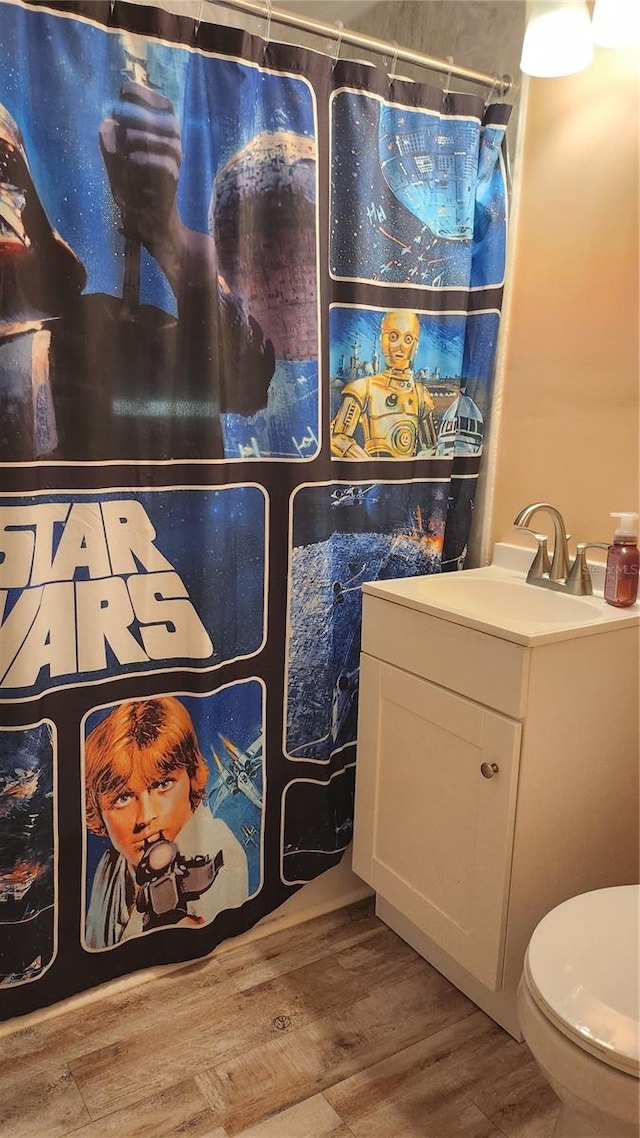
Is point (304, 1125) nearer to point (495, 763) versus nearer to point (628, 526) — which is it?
point (495, 763)

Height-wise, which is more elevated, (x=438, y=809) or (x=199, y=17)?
(x=199, y=17)

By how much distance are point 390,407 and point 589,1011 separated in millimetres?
1260

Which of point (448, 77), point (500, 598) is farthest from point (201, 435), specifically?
point (448, 77)

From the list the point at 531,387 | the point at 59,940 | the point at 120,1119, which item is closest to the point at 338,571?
the point at 531,387

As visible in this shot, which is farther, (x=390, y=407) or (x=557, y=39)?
(x=390, y=407)

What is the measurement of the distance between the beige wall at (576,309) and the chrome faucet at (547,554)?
2.8 inches

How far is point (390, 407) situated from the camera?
1.81 metres

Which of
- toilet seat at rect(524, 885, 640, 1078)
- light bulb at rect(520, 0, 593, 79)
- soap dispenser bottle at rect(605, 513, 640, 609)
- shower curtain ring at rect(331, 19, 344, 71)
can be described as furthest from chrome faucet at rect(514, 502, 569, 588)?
shower curtain ring at rect(331, 19, 344, 71)

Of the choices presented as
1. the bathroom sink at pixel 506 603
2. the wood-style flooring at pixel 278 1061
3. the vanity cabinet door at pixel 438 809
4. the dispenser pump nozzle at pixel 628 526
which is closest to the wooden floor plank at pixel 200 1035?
the wood-style flooring at pixel 278 1061

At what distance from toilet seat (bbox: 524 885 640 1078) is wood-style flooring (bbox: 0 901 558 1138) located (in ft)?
1.52

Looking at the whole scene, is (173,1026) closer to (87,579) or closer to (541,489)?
(87,579)

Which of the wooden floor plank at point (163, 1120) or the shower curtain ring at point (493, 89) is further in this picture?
the shower curtain ring at point (493, 89)

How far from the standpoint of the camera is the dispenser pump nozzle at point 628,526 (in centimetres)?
157

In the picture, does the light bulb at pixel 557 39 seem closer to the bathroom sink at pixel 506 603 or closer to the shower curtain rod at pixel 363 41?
the shower curtain rod at pixel 363 41
